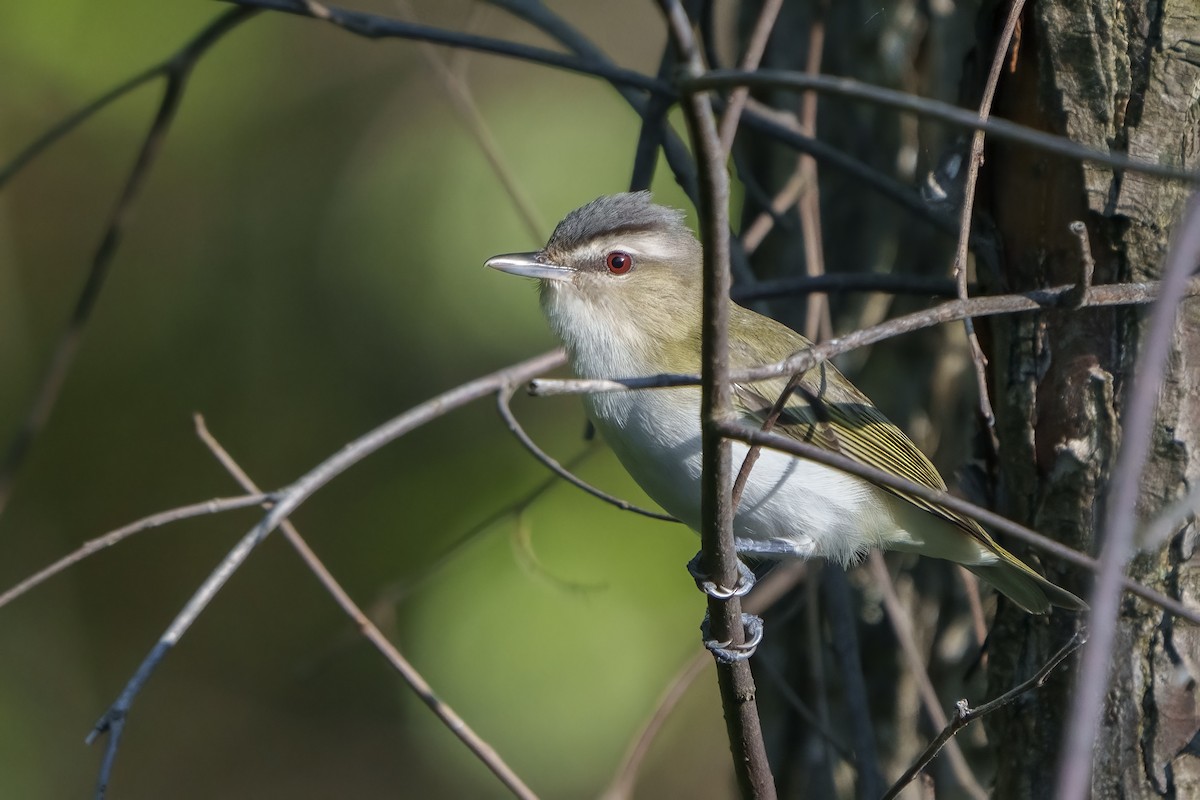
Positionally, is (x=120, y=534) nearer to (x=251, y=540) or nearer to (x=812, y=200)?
(x=251, y=540)

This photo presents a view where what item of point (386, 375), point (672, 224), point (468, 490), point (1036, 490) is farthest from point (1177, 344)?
point (386, 375)

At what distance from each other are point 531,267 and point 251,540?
1407 millimetres

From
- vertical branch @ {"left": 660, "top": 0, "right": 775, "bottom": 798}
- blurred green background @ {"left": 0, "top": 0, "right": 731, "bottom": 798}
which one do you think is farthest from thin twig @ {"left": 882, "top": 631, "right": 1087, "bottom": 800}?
blurred green background @ {"left": 0, "top": 0, "right": 731, "bottom": 798}

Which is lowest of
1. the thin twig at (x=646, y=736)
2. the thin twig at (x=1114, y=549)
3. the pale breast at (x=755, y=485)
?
the thin twig at (x=646, y=736)

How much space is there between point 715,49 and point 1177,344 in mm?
1677

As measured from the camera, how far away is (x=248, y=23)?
4.82 m

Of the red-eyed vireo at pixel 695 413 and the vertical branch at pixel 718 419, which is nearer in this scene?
the vertical branch at pixel 718 419

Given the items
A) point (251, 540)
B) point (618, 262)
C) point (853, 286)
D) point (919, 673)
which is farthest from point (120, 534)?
point (919, 673)

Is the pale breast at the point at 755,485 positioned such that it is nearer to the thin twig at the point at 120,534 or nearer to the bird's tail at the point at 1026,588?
the bird's tail at the point at 1026,588

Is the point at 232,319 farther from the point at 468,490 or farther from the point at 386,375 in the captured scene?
the point at 468,490

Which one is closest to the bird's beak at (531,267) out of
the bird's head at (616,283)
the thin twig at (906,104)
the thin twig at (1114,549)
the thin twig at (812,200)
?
the bird's head at (616,283)

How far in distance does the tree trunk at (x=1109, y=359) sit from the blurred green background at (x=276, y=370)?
6.58ft

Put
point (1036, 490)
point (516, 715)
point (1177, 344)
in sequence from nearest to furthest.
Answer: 1. point (1177, 344)
2. point (1036, 490)
3. point (516, 715)

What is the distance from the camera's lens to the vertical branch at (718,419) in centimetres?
117
